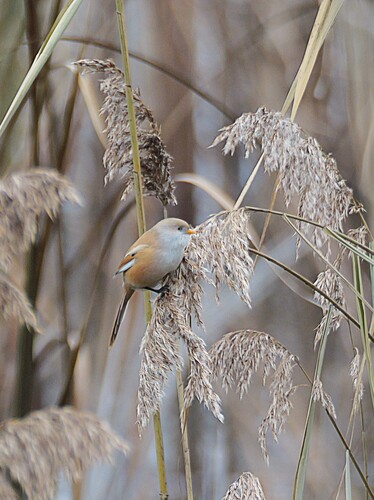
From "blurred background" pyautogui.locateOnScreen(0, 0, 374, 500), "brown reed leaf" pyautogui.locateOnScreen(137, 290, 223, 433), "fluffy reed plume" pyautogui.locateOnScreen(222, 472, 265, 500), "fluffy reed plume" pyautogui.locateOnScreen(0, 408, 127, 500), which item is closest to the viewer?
"fluffy reed plume" pyautogui.locateOnScreen(0, 408, 127, 500)

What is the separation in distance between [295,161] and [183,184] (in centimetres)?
78

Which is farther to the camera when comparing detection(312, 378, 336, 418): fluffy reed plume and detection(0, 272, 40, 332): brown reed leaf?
detection(312, 378, 336, 418): fluffy reed plume

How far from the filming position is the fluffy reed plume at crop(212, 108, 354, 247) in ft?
2.82

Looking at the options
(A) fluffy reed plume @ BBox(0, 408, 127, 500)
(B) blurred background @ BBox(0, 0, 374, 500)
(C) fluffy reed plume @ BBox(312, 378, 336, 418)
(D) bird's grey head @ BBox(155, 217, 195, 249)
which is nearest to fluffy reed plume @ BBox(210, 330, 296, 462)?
(C) fluffy reed plume @ BBox(312, 378, 336, 418)

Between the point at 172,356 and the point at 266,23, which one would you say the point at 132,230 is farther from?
the point at 172,356

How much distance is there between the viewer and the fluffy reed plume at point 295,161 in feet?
2.82

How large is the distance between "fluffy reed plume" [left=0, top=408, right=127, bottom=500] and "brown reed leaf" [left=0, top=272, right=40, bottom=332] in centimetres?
7

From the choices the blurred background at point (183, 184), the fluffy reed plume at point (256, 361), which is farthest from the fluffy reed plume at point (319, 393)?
the blurred background at point (183, 184)

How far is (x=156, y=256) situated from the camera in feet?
2.93

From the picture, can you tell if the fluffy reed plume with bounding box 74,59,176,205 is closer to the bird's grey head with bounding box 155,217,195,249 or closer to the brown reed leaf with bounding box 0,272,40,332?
the bird's grey head with bounding box 155,217,195,249

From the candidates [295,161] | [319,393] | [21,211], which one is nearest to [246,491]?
[319,393]

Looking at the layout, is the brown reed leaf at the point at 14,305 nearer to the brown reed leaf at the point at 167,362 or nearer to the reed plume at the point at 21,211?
the reed plume at the point at 21,211

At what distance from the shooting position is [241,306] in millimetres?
1638

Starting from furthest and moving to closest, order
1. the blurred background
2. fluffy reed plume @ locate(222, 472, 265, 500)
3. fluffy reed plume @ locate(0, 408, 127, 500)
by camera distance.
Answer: the blurred background → fluffy reed plume @ locate(222, 472, 265, 500) → fluffy reed plume @ locate(0, 408, 127, 500)
